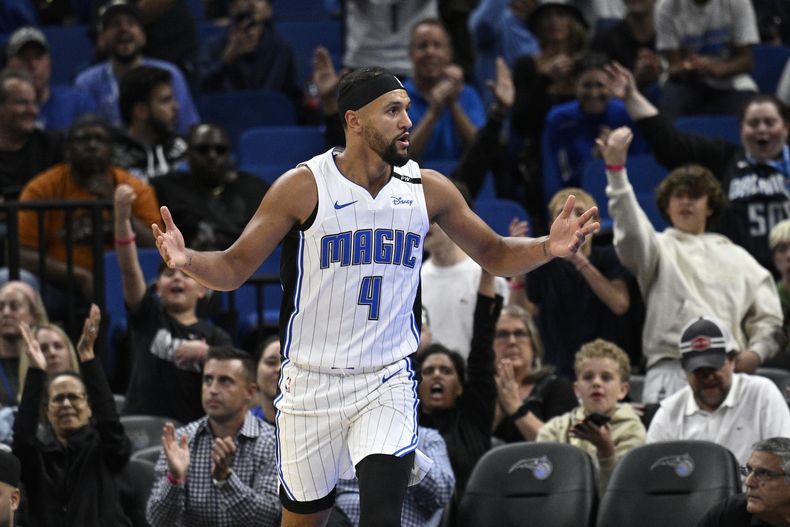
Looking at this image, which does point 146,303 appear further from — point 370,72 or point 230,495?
point 370,72

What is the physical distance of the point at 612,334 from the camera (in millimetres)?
8789

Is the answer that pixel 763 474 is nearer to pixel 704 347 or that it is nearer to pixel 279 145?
pixel 704 347

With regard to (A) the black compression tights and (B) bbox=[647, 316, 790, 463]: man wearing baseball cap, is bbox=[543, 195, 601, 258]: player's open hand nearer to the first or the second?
(A) the black compression tights

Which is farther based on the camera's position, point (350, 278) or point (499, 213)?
point (499, 213)

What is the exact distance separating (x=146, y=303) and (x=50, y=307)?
1.20 m

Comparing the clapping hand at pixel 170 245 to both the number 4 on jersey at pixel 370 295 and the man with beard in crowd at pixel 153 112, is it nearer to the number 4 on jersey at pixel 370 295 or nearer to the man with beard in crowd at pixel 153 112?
the number 4 on jersey at pixel 370 295

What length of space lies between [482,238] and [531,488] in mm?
2128

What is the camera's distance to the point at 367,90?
17.3ft

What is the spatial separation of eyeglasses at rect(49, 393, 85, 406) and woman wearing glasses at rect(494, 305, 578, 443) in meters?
2.14

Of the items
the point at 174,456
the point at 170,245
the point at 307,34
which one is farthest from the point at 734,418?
the point at 307,34

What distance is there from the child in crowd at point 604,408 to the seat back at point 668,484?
38 cm

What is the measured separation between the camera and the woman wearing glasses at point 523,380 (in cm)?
811

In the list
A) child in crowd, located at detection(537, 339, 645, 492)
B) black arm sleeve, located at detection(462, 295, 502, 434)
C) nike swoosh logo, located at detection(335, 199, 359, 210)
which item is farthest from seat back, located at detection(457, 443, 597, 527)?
nike swoosh logo, located at detection(335, 199, 359, 210)

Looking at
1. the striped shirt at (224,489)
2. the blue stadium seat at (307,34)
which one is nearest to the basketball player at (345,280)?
the striped shirt at (224,489)
